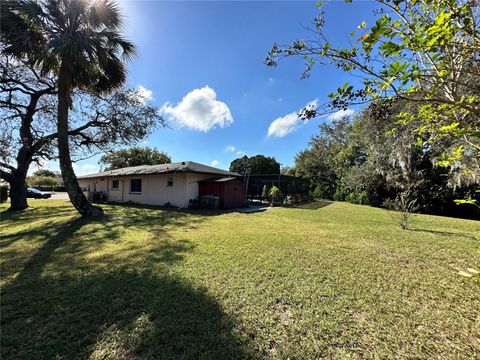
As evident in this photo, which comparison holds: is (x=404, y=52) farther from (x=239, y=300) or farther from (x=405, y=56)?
(x=239, y=300)

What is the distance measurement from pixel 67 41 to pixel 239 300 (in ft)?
30.7

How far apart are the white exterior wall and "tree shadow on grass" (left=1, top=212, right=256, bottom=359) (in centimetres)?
956

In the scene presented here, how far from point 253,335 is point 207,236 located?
4232 millimetres

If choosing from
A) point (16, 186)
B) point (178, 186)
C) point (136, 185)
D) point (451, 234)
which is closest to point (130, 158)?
point (136, 185)

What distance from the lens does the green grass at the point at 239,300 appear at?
2162mm

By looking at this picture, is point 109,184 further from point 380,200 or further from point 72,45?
point 380,200

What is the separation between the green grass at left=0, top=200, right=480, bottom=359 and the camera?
85.1 inches

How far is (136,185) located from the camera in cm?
1686

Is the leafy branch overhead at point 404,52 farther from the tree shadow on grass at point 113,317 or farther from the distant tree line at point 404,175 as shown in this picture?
the distant tree line at point 404,175

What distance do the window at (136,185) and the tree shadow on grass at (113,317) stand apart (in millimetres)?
12881

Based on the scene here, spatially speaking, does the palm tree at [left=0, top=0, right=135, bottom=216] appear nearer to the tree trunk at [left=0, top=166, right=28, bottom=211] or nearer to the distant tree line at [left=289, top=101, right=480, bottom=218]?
the tree trunk at [left=0, top=166, right=28, bottom=211]

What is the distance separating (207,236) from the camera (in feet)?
21.0

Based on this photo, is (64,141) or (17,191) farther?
(17,191)

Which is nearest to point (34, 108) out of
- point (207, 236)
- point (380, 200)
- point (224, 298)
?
point (207, 236)
